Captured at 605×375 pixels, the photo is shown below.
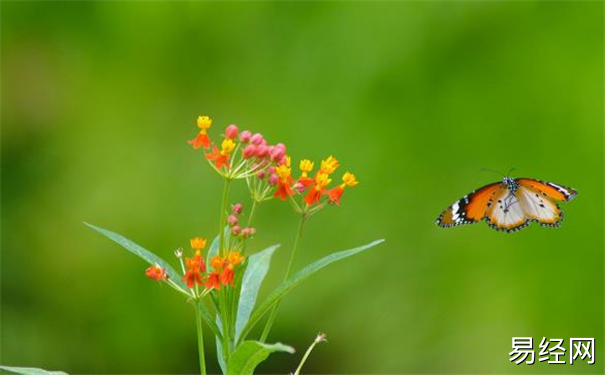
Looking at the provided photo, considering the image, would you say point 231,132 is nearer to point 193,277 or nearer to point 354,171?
point 193,277

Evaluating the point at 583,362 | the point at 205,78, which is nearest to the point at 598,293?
the point at 583,362

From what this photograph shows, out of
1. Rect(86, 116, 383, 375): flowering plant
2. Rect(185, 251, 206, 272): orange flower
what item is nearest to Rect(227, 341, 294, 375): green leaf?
Rect(86, 116, 383, 375): flowering plant

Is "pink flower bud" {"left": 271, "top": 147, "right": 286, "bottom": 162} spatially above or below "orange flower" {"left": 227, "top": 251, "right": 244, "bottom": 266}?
above

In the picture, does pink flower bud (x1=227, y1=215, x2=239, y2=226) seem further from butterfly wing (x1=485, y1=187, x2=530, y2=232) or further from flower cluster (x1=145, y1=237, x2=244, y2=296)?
butterfly wing (x1=485, y1=187, x2=530, y2=232)

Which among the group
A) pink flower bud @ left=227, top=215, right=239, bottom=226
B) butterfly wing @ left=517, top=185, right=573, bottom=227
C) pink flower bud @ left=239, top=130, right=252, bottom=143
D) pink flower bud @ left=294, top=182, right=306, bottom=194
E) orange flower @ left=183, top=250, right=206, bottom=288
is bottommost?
orange flower @ left=183, top=250, right=206, bottom=288

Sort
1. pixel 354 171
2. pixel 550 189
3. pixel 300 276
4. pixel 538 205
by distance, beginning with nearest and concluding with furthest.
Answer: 1. pixel 300 276
2. pixel 550 189
3. pixel 538 205
4. pixel 354 171

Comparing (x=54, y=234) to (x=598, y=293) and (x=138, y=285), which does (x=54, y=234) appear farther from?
(x=598, y=293)

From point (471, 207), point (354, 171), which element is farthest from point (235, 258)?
point (354, 171)
